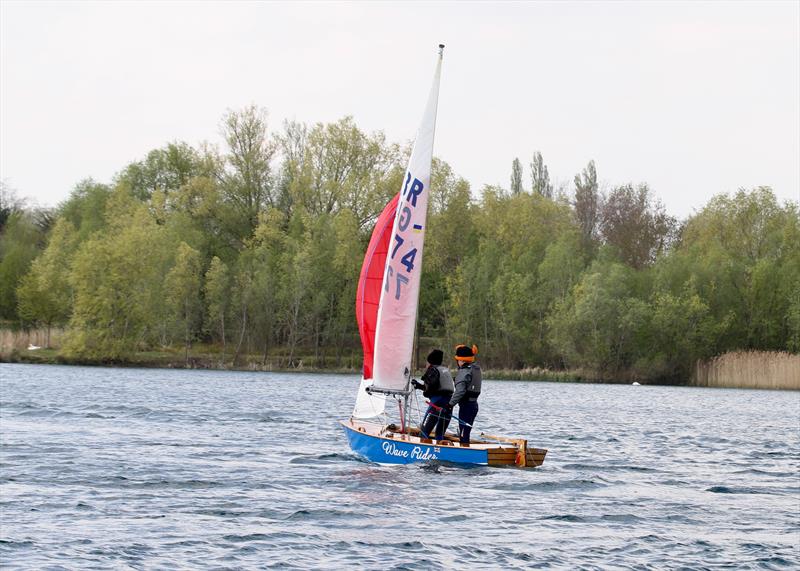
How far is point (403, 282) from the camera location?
26.8m

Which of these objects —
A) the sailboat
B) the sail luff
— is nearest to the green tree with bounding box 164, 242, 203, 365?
the sailboat

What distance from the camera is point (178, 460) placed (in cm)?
2716

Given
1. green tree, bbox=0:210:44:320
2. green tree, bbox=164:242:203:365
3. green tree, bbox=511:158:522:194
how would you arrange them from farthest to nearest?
green tree, bbox=511:158:522:194 → green tree, bbox=0:210:44:320 → green tree, bbox=164:242:203:365

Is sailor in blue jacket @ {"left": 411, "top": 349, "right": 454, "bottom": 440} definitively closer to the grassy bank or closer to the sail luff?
the sail luff

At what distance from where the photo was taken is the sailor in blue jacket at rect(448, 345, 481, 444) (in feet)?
80.9

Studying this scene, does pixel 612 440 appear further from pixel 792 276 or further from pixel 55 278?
pixel 55 278

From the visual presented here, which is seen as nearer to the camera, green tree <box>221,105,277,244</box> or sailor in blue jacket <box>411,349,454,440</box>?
sailor in blue jacket <box>411,349,454,440</box>

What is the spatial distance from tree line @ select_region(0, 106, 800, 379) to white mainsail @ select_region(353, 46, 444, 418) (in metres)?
55.7

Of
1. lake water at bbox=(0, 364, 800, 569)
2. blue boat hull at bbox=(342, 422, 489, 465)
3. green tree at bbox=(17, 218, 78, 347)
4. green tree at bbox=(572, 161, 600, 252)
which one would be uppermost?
green tree at bbox=(572, 161, 600, 252)

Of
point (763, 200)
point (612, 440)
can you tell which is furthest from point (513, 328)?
point (612, 440)

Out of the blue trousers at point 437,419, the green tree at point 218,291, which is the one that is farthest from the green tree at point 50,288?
the blue trousers at point 437,419

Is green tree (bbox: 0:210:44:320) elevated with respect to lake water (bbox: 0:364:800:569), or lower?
elevated

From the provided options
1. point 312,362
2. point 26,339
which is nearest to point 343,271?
point 312,362

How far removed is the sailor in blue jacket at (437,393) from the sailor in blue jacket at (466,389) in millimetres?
281
